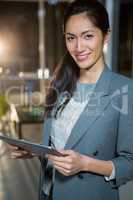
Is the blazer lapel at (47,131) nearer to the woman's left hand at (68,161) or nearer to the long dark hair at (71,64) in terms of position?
the long dark hair at (71,64)

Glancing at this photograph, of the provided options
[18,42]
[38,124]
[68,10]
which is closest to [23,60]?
[18,42]

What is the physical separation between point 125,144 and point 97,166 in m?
0.09

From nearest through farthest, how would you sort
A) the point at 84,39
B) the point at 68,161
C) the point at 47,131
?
the point at 68,161 → the point at 84,39 → the point at 47,131

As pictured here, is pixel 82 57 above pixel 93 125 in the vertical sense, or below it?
above

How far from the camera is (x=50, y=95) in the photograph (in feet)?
3.58

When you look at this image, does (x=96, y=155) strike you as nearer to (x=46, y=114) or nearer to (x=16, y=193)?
(x=46, y=114)

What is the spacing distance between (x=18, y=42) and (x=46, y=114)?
2.09m

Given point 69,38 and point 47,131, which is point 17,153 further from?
point 69,38

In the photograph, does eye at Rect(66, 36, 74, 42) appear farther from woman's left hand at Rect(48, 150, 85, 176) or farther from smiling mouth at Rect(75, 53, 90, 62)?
woman's left hand at Rect(48, 150, 85, 176)

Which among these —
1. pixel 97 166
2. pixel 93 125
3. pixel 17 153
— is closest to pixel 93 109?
pixel 93 125

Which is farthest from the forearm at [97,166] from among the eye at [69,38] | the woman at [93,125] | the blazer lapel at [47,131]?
the eye at [69,38]

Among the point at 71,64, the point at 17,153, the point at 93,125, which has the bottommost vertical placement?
the point at 17,153

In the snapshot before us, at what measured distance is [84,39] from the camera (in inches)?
32.7

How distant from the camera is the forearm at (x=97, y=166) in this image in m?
0.76
